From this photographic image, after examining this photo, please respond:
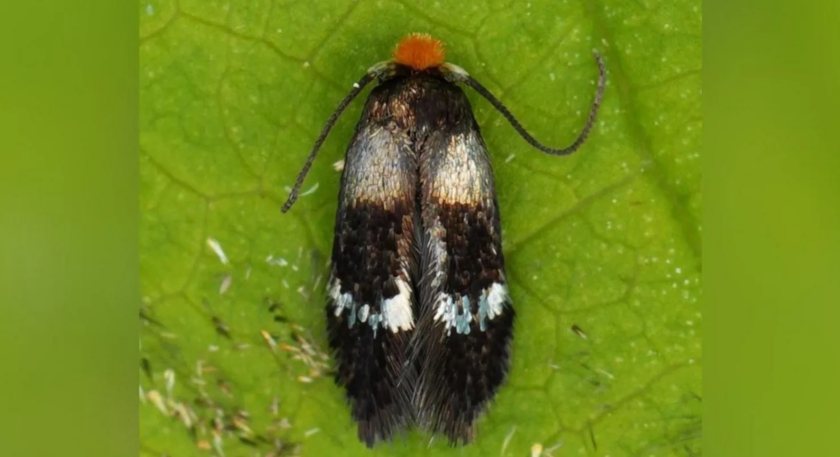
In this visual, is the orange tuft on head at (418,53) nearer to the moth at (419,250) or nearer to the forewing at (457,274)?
the moth at (419,250)

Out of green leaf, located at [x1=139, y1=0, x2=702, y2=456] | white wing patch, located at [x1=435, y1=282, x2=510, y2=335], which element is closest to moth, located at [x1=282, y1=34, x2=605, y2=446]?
white wing patch, located at [x1=435, y1=282, x2=510, y2=335]

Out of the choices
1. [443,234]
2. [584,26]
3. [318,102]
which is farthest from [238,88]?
[584,26]

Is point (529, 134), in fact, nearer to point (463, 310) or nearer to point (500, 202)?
point (500, 202)

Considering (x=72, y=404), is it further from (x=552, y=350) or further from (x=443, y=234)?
(x=552, y=350)

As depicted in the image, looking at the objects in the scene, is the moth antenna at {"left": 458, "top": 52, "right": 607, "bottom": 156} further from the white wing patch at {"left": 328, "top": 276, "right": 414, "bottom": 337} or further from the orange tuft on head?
the white wing patch at {"left": 328, "top": 276, "right": 414, "bottom": 337}

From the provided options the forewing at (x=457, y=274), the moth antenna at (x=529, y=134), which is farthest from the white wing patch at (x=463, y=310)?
the moth antenna at (x=529, y=134)

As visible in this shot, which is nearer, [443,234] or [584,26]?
[443,234]
